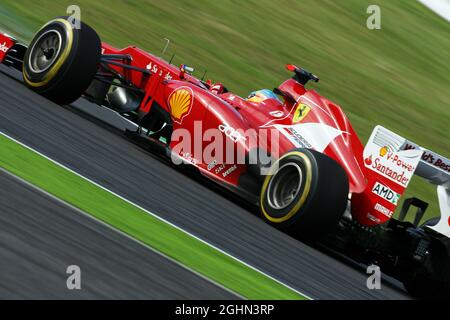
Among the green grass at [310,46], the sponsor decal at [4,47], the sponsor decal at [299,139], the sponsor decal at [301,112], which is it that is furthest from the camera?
the green grass at [310,46]

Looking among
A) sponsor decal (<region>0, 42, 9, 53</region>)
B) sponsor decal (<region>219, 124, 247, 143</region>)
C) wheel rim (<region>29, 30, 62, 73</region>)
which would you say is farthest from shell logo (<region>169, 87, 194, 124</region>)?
sponsor decal (<region>0, 42, 9, 53</region>)

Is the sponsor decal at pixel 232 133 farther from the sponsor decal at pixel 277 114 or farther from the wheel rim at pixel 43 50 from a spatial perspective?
the wheel rim at pixel 43 50

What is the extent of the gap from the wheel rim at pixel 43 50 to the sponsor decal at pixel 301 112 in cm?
258

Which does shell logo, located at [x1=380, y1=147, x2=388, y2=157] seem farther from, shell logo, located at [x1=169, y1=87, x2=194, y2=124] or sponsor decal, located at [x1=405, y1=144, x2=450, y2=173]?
shell logo, located at [x1=169, y1=87, x2=194, y2=124]

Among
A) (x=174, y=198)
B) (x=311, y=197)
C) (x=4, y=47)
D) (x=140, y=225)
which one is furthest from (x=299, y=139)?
(x=4, y=47)

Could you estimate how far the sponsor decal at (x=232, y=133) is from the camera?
29.4 feet

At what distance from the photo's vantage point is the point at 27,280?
4703 mm

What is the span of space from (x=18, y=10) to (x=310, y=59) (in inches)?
220

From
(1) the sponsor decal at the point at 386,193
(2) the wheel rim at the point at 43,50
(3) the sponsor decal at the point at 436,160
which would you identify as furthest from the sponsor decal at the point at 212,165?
(2) the wheel rim at the point at 43,50

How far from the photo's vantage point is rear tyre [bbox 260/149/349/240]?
793 centimetres

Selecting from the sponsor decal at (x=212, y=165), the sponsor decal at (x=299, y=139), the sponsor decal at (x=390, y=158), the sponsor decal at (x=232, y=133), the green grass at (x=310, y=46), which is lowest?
the sponsor decal at (x=212, y=165)
